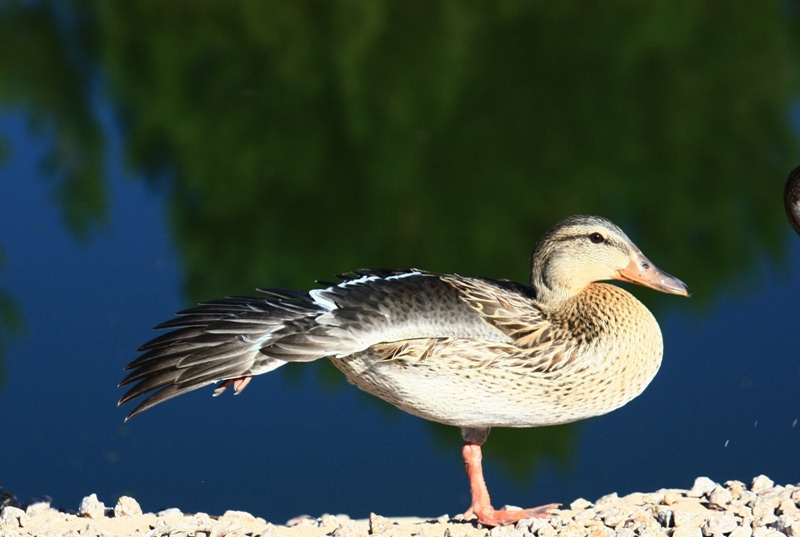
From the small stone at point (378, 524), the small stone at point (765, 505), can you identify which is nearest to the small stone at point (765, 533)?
the small stone at point (765, 505)

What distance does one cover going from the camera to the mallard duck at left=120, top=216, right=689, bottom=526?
151 inches

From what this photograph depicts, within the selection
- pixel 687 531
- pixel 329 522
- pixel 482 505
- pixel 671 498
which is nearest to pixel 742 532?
pixel 687 531

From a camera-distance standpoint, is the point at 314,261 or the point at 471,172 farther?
the point at 471,172

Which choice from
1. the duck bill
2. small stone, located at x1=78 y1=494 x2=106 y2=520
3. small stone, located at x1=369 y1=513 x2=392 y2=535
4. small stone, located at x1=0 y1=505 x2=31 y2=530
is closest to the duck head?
the duck bill

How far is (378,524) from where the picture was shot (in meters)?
4.12

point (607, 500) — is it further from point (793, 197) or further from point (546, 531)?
point (793, 197)

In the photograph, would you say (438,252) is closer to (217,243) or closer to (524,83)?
(217,243)

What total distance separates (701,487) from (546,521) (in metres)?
0.82

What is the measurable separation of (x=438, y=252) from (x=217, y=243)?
6.21 feet

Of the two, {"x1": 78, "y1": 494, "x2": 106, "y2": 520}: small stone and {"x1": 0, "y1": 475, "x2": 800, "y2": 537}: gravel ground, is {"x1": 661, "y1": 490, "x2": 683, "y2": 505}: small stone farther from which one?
{"x1": 78, "y1": 494, "x2": 106, "y2": 520}: small stone

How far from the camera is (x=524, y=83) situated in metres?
9.97

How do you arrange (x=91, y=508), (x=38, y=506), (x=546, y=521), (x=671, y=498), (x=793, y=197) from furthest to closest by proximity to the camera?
(x=793, y=197), (x=38, y=506), (x=91, y=508), (x=671, y=498), (x=546, y=521)

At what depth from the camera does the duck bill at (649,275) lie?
4.07m

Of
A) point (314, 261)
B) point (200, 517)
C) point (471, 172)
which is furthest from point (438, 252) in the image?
point (200, 517)
